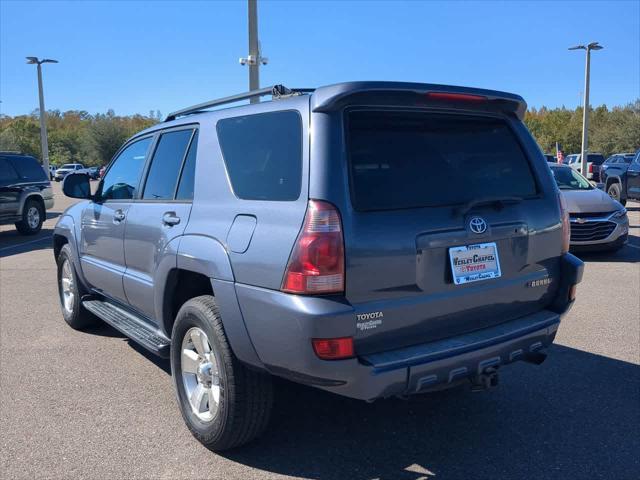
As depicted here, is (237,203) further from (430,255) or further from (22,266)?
(22,266)

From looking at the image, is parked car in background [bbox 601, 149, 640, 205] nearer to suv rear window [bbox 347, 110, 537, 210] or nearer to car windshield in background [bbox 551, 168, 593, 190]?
car windshield in background [bbox 551, 168, 593, 190]

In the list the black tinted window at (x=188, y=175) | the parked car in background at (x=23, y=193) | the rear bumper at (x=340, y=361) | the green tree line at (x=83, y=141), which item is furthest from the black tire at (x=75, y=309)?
the green tree line at (x=83, y=141)

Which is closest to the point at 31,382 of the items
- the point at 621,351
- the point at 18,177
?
the point at 621,351

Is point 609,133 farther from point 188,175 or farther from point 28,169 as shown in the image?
point 188,175

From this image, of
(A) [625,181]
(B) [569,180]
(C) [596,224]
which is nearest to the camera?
(C) [596,224]

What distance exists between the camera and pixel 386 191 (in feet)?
9.24

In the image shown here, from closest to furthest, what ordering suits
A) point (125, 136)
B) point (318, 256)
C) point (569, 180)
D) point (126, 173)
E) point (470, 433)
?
point (318, 256), point (470, 433), point (126, 173), point (569, 180), point (125, 136)

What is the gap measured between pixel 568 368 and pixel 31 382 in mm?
4130

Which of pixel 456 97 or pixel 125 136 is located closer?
pixel 456 97

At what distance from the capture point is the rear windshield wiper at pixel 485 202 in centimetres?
295

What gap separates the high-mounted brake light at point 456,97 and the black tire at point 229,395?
1.62 metres

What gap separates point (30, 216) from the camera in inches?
558

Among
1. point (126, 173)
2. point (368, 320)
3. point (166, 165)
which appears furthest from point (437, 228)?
point (126, 173)

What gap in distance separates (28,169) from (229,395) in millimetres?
13726
